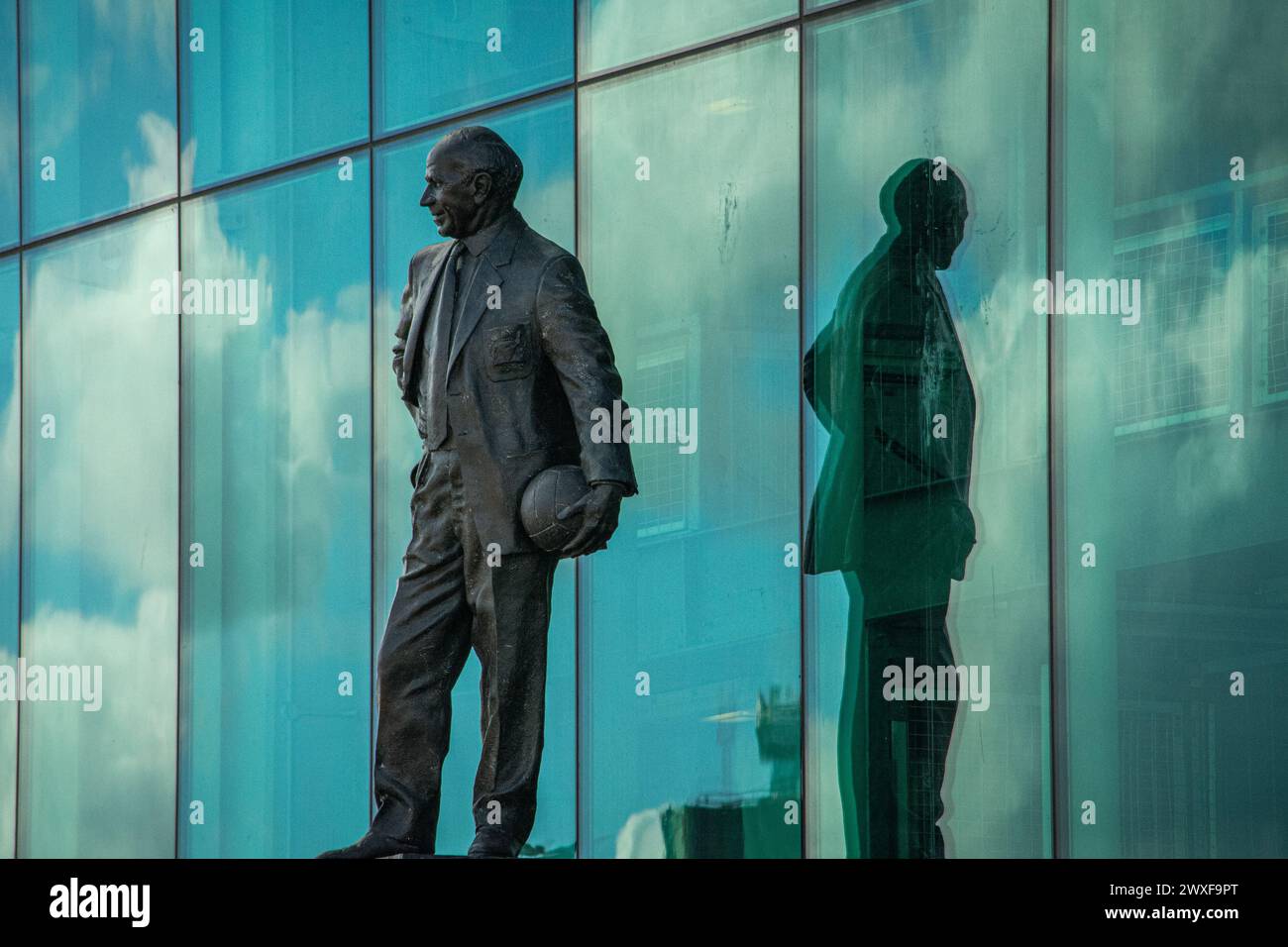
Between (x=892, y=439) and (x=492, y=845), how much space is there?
4605mm

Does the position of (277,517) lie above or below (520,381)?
below

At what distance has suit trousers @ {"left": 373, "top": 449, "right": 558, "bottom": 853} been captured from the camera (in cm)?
917

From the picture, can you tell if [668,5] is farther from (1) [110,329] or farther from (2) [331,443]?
(1) [110,329]

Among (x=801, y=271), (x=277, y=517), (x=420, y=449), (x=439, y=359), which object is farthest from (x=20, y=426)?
(x=439, y=359)

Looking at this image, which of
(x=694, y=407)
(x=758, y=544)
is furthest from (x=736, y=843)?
(x=694, y=407)

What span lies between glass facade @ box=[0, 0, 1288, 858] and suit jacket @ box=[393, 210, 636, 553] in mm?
3627

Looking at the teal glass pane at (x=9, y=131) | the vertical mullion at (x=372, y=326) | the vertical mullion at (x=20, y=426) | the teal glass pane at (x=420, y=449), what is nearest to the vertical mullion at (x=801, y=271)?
the teal glass pane at (x=420, y=449)

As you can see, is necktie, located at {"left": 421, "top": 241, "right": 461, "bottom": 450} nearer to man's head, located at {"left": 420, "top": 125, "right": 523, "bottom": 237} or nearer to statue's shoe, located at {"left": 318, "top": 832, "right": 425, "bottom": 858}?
man's head, located at {"left": 420, "top": 125, "right": 523, "bottom": 237}

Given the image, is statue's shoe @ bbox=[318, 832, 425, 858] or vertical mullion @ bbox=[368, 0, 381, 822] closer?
statue's shoe @ bbox=[318, 832, 425, 858]

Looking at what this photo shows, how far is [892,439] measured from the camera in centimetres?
1283

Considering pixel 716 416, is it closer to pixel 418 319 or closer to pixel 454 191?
pixel 418 319

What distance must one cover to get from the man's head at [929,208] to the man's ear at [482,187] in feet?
12.7

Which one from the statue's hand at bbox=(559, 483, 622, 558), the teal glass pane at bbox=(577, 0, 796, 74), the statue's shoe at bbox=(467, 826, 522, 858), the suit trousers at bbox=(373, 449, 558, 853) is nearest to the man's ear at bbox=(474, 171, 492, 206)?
the suit trousers at bbox=(373, 449, 558, 853)

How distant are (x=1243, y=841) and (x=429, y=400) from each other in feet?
15.8
